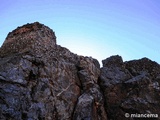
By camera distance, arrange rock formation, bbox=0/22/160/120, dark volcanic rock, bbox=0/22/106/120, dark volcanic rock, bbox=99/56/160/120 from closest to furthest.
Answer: dark volcanic rock, bbox=0/22/106/120
rock formation, bbox=0/22/160/120
dark volcanic rock, bbox=99/56/160/120

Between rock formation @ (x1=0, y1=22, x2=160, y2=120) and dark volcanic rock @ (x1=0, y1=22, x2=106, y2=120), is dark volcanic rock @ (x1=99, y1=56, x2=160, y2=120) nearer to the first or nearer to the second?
rock formation @ (x1=0, y1=22, x2=160, y2=120)

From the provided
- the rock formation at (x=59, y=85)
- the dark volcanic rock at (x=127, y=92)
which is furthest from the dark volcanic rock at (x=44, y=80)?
the dark volcanic rock at (x=127, y=92)

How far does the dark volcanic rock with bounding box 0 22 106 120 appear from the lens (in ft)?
34.2

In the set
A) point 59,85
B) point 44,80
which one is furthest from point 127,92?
point 44,80

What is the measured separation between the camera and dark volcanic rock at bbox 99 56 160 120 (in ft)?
44.1

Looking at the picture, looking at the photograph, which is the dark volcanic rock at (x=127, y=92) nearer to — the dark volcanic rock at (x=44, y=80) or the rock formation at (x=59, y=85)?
the rock formation at (x=59, y=85)

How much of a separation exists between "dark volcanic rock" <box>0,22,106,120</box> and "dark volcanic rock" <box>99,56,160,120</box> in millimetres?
904

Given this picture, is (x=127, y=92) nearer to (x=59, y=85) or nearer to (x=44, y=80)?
(x=59, y=85)

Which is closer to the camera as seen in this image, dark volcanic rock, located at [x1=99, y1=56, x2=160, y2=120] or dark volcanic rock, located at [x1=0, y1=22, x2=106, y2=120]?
dark volcanic rock, located at [x1=0, y1=22, x2=106, y2=120]

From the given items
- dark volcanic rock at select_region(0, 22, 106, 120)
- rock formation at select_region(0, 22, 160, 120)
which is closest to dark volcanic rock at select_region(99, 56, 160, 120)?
rock formation at select_region(0, 22, 160, 120)

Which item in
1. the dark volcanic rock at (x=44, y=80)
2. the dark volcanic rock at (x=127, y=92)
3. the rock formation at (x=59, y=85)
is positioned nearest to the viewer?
the dark volcanic rock at (x=44, y=80)

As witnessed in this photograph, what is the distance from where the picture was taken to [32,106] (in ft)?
34.9

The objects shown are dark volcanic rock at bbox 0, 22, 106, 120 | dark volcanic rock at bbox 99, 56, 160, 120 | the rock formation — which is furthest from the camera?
dark volcanic rock at bbox 99, 56, 160, 120

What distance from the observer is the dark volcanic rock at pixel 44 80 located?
1042cm
